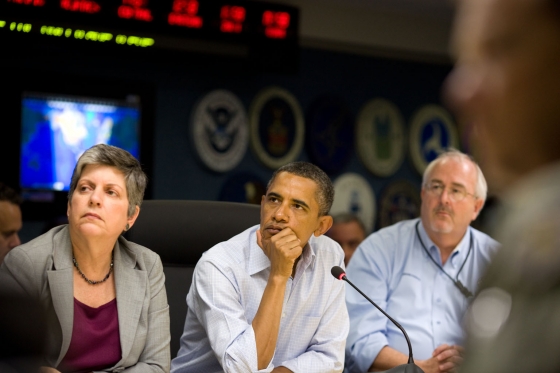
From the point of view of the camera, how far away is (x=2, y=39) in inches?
154

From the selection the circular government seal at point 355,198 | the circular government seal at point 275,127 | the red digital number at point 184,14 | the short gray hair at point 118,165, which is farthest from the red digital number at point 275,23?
the short gray hair at point 118,165

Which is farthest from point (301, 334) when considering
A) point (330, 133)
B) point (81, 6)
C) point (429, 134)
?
point (429, 134)

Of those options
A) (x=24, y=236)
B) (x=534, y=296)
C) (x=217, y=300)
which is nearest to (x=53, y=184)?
(x=24, y=236)

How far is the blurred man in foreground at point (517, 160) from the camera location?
34 cm

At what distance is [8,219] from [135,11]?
5.19 ft

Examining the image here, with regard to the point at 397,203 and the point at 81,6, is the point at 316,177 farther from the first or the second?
the point at 397,203

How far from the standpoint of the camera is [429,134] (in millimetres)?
6195

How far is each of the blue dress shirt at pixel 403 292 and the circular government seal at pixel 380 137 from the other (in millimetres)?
2990

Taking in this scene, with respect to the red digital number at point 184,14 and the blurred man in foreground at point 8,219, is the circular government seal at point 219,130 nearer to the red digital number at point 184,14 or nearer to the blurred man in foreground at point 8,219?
the red digital number at point 184,14

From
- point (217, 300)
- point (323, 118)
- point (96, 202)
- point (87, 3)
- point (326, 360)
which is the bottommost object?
point (326, 360)

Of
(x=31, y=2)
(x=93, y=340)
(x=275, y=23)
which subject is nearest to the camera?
(x=93, y=340)

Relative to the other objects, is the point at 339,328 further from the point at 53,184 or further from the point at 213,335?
the point at 53,184

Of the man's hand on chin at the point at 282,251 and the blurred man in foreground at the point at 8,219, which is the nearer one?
the man's hand on chin at the point at 282,251

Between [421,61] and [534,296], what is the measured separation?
6.07 metres
